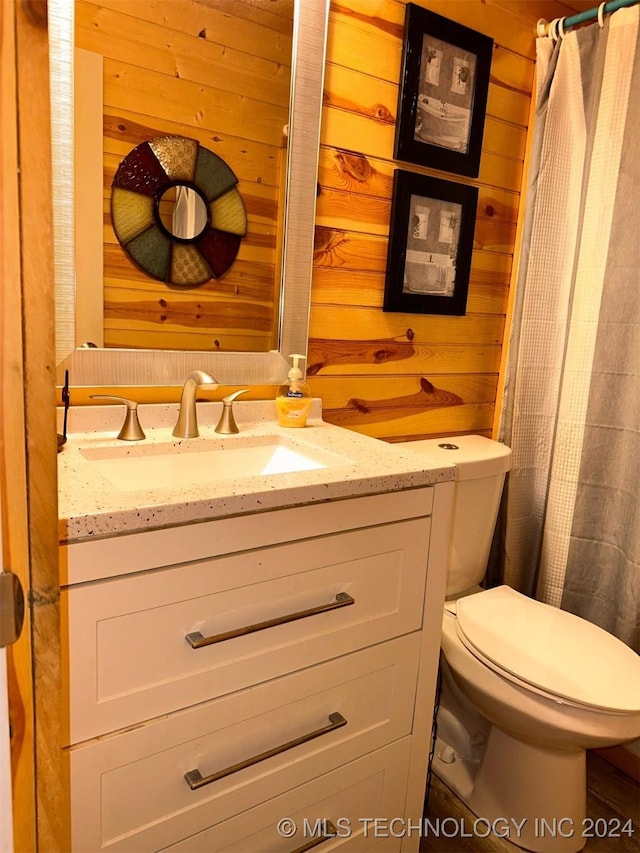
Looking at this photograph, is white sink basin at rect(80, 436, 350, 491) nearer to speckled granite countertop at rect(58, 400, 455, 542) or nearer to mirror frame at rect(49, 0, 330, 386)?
speckled granite countertop at rect(58, 400, 455, 542)

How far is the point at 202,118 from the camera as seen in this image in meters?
1.33

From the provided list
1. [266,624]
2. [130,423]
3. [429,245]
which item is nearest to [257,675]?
[266,624]

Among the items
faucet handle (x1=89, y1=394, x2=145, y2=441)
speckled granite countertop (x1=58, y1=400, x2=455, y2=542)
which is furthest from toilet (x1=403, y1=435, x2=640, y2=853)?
faucet handle (x1=89, y1=394, x2=145, y2=441)

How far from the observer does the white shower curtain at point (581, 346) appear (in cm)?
167

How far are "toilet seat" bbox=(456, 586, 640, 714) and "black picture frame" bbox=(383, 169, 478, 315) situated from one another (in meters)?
0.83

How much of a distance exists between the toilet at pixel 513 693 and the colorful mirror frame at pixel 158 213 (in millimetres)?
671

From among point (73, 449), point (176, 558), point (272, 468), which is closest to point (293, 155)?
point (272, 468)

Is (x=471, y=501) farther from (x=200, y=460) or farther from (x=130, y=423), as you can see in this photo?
(x=130, y=423)

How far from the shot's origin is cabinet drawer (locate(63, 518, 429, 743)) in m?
0.85

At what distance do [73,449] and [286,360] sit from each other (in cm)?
57

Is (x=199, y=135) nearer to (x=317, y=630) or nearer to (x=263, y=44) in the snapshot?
(x=263, y=44)

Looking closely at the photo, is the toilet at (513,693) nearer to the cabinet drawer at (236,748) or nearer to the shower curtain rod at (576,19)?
the cabinet drawer at (236,748)

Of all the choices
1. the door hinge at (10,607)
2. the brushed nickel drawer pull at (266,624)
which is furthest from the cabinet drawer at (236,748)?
the door hinge at (10,607)

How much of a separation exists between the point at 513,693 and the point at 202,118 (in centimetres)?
141
